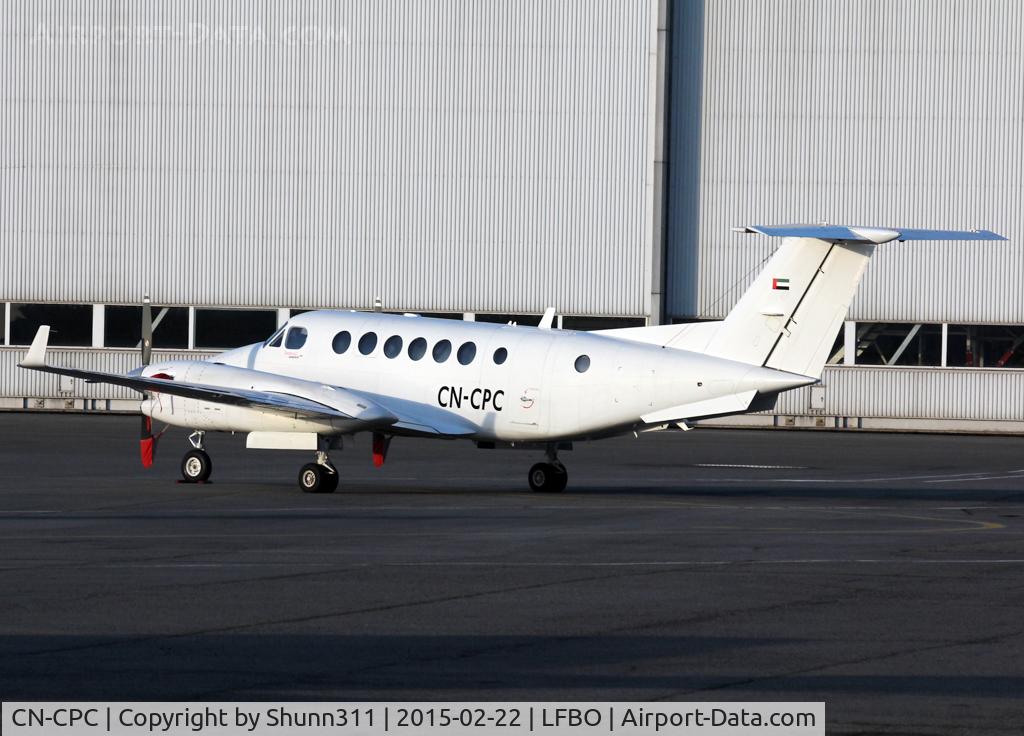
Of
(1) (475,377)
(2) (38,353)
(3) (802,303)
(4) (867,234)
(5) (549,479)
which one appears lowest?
(5) (549,479)

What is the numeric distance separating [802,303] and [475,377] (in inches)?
215

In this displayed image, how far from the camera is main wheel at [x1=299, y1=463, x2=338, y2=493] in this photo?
2448 cm

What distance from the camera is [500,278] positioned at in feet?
158

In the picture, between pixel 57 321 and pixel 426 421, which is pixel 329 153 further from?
pixel 426 421

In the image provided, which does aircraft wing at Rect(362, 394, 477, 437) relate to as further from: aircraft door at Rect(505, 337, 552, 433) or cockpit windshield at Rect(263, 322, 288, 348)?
cockpit windshield at Rect(263, 322, 288, 348)

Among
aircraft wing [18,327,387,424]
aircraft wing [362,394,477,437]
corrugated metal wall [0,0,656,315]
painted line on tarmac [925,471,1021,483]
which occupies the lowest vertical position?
painted line on tarmac [925,471,1021,483]

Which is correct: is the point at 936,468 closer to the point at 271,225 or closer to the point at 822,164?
the point at 822,164

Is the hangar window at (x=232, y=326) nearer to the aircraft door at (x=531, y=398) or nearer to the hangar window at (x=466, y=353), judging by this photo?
the hangar window at (x=466, y=353)

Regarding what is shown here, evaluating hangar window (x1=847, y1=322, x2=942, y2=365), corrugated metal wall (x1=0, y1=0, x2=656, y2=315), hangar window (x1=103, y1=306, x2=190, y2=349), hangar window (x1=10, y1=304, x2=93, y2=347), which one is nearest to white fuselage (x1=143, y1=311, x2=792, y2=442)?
corrugated metal wall (x1=0, y1=0, x2=656, y2=315)

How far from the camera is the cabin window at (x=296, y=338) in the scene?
26641 millimetres

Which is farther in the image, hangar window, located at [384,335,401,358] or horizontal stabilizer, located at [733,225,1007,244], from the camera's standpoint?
hangar window, located at [384,335,401,358]

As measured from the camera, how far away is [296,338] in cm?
2672

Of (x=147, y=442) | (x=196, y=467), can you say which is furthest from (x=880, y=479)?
(x=147, y=442)

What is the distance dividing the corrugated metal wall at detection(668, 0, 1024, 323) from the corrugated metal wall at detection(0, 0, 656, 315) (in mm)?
3455
